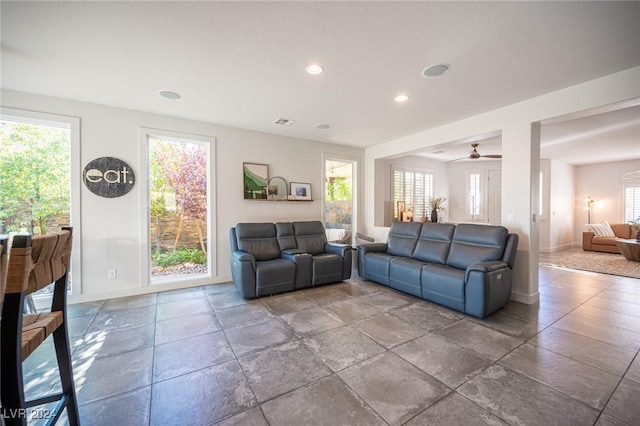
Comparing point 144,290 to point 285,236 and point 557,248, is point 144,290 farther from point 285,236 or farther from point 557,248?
point 557,248

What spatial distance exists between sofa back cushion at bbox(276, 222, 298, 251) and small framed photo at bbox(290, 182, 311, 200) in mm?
751

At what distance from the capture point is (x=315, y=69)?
2566 millimetres

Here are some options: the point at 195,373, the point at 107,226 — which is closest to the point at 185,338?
the point at 195,373

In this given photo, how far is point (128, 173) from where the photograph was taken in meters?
3.71

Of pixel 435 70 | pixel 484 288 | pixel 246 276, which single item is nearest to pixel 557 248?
pixel 484 288

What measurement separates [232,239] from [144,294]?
4.78ft

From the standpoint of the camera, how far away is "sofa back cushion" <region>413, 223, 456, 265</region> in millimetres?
3791

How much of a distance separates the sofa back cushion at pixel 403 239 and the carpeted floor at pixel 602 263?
372 cm

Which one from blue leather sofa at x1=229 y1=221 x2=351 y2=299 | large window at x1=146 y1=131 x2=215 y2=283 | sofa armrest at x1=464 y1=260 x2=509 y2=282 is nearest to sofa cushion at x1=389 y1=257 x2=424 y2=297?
sofa armrest at x1=464 y1=260 x2=509 y2=282

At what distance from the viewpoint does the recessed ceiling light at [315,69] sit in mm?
2516

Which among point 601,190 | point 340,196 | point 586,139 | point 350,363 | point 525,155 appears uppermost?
point 586,139

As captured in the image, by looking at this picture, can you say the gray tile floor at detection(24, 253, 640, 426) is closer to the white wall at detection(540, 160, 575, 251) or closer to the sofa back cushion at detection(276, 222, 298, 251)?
the sofa back cushion at detection(276, 222, 298, 251)

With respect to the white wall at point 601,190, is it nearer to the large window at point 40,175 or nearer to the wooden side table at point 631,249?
the wooden side table at point 631,249

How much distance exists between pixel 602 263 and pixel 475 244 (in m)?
4.57
